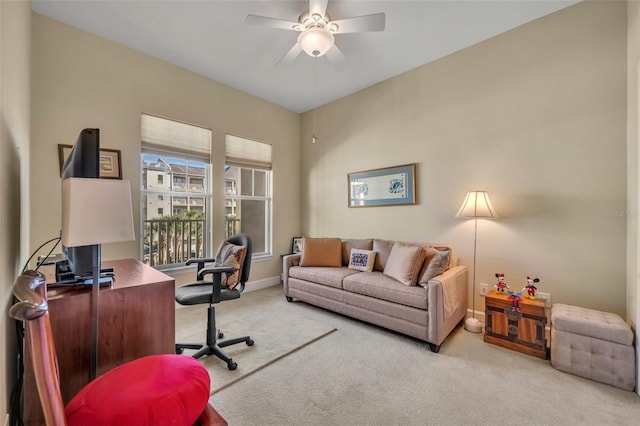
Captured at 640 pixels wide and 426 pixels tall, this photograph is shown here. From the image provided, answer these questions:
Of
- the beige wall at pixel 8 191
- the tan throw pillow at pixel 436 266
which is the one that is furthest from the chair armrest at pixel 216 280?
the tan throw pillow at pixel 436 266

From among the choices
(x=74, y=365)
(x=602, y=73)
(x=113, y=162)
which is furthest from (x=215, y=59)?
(x=602, y=73)

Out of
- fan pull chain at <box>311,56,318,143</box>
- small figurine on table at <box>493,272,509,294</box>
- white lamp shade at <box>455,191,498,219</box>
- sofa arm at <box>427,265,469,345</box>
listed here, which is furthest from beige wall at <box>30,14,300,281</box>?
small figurine on table at <box>493,272,509,294</box>

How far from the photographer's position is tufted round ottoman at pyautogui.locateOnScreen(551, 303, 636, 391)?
1832 mm

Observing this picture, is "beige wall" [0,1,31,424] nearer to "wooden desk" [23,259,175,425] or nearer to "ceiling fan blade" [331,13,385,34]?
"wooden desk" [23,259,175,425]

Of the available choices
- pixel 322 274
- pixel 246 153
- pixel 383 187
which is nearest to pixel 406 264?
pixel 322 274

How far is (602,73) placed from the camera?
2.31m

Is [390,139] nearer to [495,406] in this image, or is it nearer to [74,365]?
[495,406]

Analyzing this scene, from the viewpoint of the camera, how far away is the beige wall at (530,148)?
7.49ft

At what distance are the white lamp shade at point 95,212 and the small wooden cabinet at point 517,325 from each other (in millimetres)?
2902

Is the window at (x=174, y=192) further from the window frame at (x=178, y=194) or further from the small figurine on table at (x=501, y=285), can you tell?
the small figurine on table at (x=501, y=285)

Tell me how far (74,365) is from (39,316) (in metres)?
0.72

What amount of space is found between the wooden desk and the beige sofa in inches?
73.7

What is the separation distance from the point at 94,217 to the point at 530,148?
3.50 metres

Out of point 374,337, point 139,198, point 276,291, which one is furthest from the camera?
point 276,291
